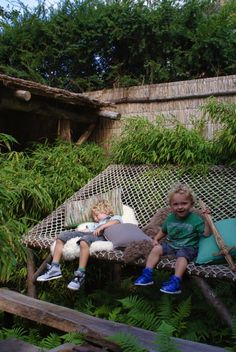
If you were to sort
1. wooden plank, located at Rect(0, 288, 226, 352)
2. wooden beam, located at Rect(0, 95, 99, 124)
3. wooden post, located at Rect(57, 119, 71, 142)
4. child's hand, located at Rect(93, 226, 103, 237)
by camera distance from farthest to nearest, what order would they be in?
1. wooden post, located at Rect(57, 119, 71, 142)
2. wooden beam, located at Rect(0, 95, 99, 124)
3. child's hand, located at Rect(93, 226, 103, 237)
4. wooden plank, located at Rect(0, 288, 226, 352)

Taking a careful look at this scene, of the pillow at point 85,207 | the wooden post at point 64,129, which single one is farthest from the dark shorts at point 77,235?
the wooden post at point 64,129

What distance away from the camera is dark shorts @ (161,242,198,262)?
9.50 ft

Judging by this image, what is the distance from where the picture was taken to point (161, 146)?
493 centimetres

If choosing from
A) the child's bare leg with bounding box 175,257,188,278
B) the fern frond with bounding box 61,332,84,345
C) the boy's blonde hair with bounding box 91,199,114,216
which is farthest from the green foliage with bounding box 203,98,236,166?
the fern frond with bounding box 61,332,84,345

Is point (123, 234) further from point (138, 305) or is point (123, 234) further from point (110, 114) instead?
point (110, 114)

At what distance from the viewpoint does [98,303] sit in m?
3.80

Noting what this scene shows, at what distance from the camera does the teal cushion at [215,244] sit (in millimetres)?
Answer: 2785

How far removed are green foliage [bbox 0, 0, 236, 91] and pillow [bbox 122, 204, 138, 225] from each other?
307 cm

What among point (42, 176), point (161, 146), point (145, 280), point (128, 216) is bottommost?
point (145, 280)

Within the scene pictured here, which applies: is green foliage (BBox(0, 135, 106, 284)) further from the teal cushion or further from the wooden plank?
the teal cushion

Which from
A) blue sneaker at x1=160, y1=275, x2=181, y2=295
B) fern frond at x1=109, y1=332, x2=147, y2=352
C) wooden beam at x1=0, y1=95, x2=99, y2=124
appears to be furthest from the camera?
wooden beam at x1=0, y1=95, x2=99, y2=124

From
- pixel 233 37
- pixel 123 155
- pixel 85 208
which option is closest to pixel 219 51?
pixel 233 37

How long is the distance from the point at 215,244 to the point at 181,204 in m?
0.47

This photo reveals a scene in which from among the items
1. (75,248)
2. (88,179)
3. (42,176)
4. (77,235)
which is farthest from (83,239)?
(88,179)
